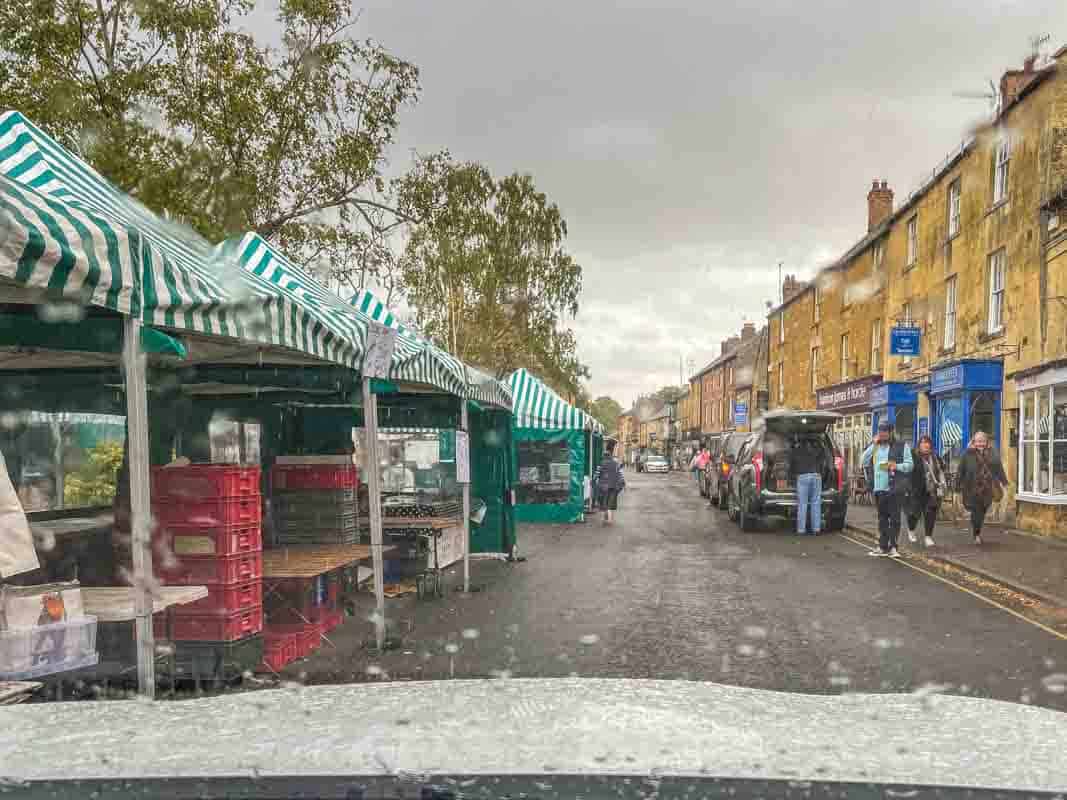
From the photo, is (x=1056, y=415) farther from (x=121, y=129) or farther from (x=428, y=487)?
(x=121, y=129)

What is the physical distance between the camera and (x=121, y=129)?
44.9 feet

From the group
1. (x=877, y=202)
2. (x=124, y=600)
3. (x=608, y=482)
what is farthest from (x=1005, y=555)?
(x=877, y=202)

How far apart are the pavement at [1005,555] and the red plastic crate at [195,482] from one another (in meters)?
8.15

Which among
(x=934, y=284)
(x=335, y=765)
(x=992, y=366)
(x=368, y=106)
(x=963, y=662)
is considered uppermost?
(x=368, y=106)

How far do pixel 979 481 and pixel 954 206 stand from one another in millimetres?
11298

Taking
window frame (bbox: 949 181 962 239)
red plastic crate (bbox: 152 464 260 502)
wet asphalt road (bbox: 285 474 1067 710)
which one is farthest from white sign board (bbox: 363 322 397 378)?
window frame (bbox: 949 181 962 239)

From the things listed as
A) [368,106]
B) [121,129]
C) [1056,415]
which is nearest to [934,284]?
[1056,415]

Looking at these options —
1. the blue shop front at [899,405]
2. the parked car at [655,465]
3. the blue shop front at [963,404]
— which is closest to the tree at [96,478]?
the blue shop front at [963,404]

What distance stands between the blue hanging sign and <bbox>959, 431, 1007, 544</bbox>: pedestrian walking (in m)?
9.85

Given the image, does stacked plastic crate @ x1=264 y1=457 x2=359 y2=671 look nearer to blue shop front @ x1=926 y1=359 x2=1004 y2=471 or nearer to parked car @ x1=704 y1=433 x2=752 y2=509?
parked car @ x1=704 y1=433 x2=752 y2=509

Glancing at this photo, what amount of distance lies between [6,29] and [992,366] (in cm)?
1907

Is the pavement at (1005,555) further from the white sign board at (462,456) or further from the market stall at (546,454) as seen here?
the white sign board at (462,456)

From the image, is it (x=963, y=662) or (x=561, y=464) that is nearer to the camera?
(x=963, y=662)

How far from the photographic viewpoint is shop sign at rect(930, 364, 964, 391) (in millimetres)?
20891
